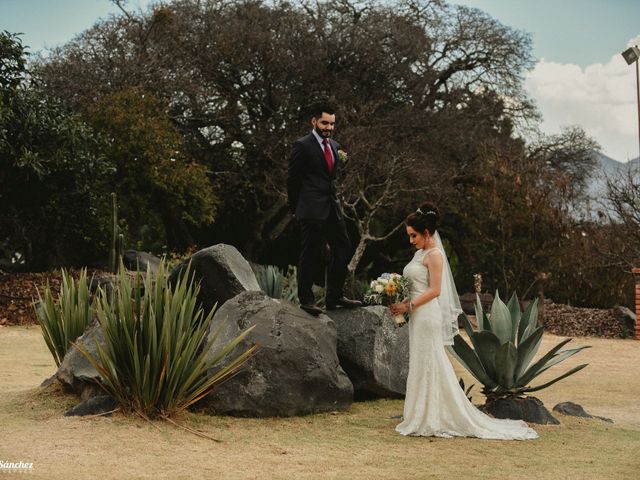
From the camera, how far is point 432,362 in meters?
8.22

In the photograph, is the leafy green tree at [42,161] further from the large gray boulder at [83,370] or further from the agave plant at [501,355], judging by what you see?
the agave plant at [501,355]

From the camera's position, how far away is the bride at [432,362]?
8156mm

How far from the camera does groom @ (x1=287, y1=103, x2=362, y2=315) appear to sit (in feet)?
29.6

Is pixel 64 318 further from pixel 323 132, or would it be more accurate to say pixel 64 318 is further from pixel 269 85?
pixel 269 85

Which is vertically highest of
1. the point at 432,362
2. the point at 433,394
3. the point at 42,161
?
the point at 42,161

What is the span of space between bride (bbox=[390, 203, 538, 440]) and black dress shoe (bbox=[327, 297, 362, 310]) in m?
1.57

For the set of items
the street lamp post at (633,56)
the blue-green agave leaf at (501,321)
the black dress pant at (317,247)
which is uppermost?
the street lamp post at (633,56)

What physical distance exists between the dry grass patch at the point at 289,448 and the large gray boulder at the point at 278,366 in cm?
16

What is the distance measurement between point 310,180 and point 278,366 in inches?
73.7

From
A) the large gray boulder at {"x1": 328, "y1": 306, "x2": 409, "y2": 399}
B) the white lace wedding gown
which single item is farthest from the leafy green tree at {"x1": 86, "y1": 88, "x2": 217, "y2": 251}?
the white lace wedding gown

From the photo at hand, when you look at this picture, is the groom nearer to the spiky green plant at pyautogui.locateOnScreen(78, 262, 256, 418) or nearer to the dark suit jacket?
the dark suit jacket

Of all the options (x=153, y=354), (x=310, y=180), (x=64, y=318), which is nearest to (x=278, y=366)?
(x=153, y=354)

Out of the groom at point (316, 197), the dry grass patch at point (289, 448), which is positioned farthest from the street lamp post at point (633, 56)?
the groom at point (316, 197)

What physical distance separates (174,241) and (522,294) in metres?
12.2
